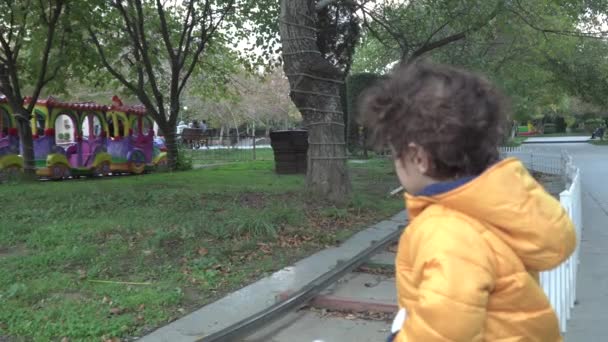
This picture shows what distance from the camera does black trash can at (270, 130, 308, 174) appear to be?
51.8 ft

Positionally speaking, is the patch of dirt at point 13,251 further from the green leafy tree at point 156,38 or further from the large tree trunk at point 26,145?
the green leafy tree at point 156,38

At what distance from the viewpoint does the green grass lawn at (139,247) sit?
474cm

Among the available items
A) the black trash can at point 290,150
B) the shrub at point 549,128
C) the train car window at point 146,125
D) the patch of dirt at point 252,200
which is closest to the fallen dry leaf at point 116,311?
the patch of dirt at point 252,200

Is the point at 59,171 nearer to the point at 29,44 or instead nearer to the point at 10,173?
the point at 10,173

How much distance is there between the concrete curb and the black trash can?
8.17 m

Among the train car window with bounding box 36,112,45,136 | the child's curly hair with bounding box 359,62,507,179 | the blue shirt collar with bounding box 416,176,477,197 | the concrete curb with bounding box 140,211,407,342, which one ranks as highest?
the train car window with bounding box 36,112,45,136

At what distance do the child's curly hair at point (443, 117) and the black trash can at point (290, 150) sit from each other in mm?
13923

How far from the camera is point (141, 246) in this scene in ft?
22.5

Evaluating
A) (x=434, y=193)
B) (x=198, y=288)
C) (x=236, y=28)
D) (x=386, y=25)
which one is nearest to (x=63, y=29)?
(x=236, y=28)

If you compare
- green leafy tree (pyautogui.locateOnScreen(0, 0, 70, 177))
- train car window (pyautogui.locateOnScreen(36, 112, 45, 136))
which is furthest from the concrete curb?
train car window (pyautogui.locateOnScreen(36, 112, 45, 136))

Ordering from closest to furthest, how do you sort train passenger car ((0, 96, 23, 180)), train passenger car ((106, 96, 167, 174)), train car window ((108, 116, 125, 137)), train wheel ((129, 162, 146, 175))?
train passenger car ((0, 96, 23, 180)), train passenger car ((106, 96, 167, 174)), train car window ((108, 116, 125, 137)), train wheel ((129, 162, 146, 175))

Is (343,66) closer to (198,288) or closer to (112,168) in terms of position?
(112,168)

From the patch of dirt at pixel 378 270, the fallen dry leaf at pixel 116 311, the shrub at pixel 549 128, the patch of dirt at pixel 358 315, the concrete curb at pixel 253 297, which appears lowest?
the patch of dirt at pixel 358 315

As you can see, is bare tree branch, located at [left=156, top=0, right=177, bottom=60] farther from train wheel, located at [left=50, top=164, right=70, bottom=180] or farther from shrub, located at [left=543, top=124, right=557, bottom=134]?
shrub, located at [left=543, top=124, right=557, bottom=134]
